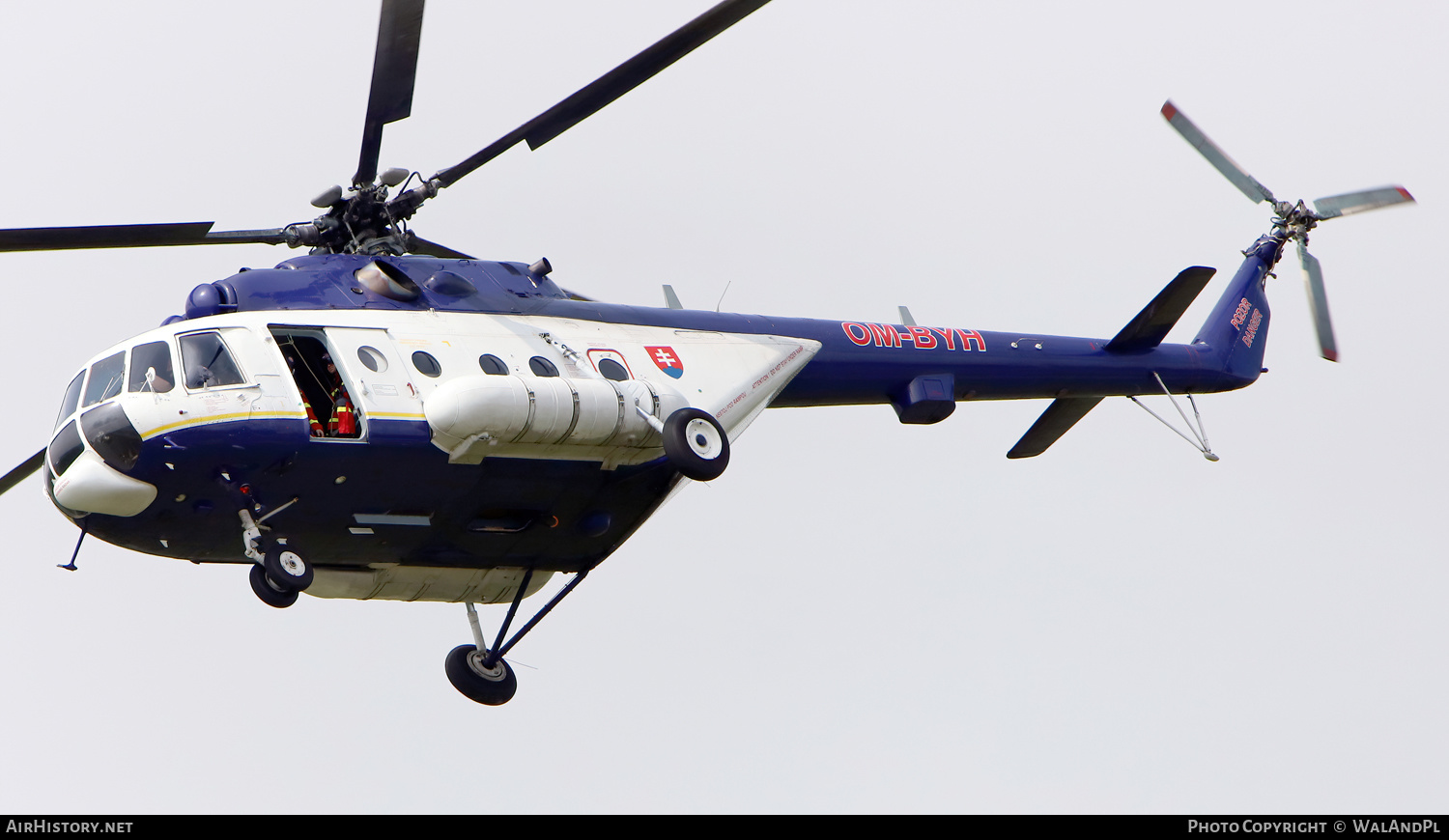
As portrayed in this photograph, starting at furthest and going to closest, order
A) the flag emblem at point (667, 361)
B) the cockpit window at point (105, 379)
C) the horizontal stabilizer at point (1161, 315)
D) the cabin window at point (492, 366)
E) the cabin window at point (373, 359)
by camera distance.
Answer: the horizontal stabilizer at point (1161, 315) < the flag emblem at point (667, 361) < the cabin window at point (492, 366) < the cabin window at point (373, 359) < the cockpit window at point (105, 379)

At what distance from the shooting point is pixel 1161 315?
2227cm

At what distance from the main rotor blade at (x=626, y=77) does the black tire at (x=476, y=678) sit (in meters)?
5.40

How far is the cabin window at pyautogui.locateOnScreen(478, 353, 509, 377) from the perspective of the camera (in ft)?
57.5

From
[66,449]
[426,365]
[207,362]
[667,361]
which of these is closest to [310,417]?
[207,362]

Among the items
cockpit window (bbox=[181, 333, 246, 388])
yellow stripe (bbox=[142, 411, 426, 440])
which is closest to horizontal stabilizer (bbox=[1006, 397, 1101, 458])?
yellow stripe (bbox=[142, 411, 426, 440])

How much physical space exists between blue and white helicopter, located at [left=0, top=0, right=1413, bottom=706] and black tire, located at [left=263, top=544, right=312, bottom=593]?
0.07ft

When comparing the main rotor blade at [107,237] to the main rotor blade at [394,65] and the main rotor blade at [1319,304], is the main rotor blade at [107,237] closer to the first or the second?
the main rotor blade at [394,65]

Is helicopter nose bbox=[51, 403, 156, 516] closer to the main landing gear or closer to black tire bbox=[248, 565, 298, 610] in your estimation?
black tire bbox=[248, 565, 298, 610]

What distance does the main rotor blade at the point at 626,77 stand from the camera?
652 inches

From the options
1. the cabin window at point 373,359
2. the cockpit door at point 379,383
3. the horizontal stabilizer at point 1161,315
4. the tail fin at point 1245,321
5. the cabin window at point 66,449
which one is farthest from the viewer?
the tail fin at point 1245,321

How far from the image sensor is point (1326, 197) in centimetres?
2500

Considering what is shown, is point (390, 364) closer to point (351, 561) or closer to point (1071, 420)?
point (351, 561)

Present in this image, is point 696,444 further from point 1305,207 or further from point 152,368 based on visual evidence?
point 1305,207

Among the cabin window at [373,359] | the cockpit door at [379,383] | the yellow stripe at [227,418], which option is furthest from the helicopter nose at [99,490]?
the cabin window at [373,359]
